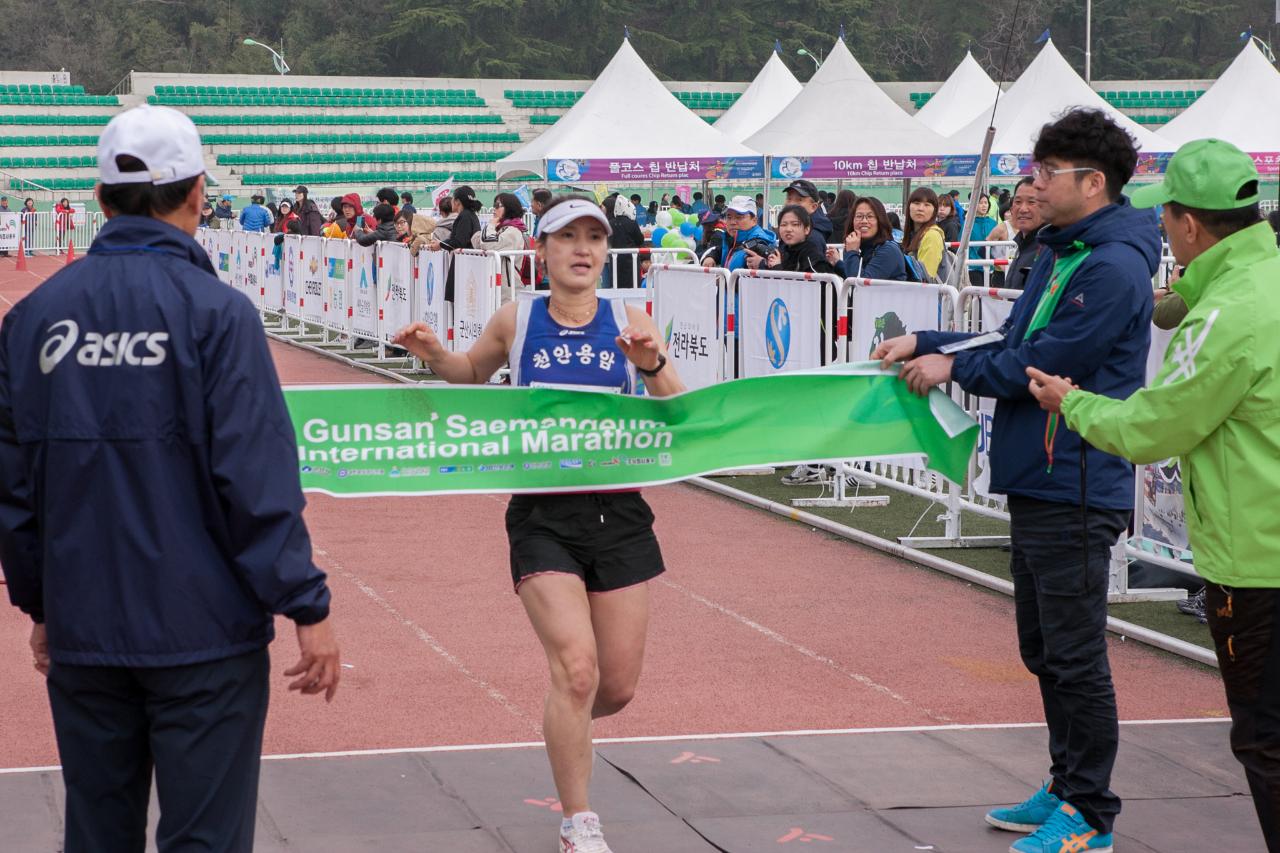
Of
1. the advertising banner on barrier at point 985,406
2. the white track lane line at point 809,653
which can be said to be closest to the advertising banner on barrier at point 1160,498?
the advertising banner on barrier at point 985,406

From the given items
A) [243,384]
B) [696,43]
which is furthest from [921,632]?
[696,43]

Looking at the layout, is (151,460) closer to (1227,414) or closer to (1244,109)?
(1227,414)

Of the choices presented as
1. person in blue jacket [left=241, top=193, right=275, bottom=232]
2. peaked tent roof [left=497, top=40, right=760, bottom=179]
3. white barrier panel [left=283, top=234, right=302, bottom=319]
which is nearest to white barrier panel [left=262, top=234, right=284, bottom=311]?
white barrier panel [left=283, top=234, right=302, bottom=319]

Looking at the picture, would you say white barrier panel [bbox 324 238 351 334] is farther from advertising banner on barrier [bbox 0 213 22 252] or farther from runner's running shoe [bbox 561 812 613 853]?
advertising banner on barrier [bbox 0 213 22 252]

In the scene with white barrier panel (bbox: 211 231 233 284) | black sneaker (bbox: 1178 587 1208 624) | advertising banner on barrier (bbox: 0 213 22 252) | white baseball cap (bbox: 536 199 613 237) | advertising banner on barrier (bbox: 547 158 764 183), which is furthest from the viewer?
advertising banner on barrier (bbox: 0 213 22 252)

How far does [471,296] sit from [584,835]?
12.8 meters

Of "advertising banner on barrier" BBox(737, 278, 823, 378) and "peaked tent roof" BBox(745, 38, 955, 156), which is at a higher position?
"peaked tent roof" BBox(745, 38, 955, 156)

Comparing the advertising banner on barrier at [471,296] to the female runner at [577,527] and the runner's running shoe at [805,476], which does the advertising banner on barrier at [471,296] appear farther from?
→ the female runner at [577,527]

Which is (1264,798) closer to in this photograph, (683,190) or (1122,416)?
(1122,416)

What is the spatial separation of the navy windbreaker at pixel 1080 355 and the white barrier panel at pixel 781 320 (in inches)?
220

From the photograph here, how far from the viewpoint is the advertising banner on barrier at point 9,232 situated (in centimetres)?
4619

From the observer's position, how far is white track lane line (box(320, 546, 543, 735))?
6562 mm

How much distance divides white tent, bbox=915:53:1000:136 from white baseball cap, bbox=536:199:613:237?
31498 millimetres

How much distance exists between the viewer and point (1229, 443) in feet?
13.5
